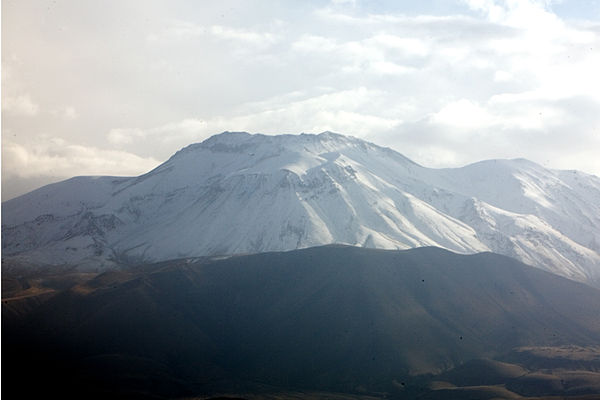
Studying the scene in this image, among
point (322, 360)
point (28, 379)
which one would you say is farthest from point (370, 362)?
point (28, 379)

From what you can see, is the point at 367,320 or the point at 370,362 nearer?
the point at 370,362

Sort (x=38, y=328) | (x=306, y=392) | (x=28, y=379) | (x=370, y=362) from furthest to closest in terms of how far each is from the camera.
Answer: (x=38, y=328)
(x=370, y=362)
(x=306, y=392)
(x=28, y=379)

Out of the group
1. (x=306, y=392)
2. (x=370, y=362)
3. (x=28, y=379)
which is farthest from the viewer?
(x=370, y=362)

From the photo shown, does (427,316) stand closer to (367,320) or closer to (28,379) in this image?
(367,320)

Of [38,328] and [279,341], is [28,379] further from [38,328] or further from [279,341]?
[279,341]

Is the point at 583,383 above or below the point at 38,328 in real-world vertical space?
below

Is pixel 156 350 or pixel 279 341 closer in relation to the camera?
pixel 156 350

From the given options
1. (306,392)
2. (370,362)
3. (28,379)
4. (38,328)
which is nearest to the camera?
(28,379)

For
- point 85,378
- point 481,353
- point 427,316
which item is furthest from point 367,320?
point 85,378

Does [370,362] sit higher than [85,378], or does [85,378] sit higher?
[85,378]
